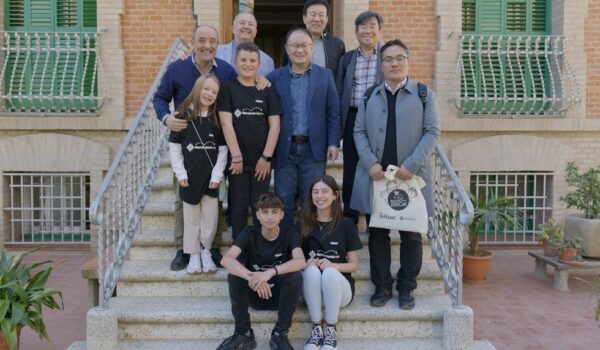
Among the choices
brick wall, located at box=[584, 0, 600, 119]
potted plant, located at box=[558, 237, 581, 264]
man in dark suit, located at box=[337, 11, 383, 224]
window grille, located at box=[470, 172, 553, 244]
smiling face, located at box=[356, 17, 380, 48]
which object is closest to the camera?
smiling face, located at box=[356, 17, 380, 48]

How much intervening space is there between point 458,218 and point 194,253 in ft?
7.04

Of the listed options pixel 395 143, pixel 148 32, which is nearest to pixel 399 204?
pixel 395 143

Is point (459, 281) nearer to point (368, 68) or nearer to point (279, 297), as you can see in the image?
point (279, 297)

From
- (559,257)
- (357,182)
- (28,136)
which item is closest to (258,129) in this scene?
(357,182)

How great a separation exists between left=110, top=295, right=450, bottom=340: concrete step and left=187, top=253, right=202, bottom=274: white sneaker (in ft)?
1.09

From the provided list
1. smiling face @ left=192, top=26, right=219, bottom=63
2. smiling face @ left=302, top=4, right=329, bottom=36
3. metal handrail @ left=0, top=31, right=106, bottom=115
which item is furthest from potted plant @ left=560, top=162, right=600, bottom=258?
metal handrail @ left=0, top=31, right=106, bottom=115

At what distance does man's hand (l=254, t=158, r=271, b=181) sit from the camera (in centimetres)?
422

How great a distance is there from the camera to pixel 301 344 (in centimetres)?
406

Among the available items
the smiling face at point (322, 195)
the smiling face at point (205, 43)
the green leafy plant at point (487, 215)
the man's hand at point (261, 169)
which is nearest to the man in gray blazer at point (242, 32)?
the smiling face at point (205, 43)

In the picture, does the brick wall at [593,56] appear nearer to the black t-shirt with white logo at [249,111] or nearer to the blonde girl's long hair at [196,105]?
the black t-shirt with white logo at [249,111]

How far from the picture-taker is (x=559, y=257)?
638cm

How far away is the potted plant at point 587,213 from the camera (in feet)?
21.4

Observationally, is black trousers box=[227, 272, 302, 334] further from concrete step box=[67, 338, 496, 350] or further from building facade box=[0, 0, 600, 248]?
building facade box=[0, 0, 600, 248]

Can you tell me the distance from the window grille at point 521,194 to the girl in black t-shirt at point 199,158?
501 cm
